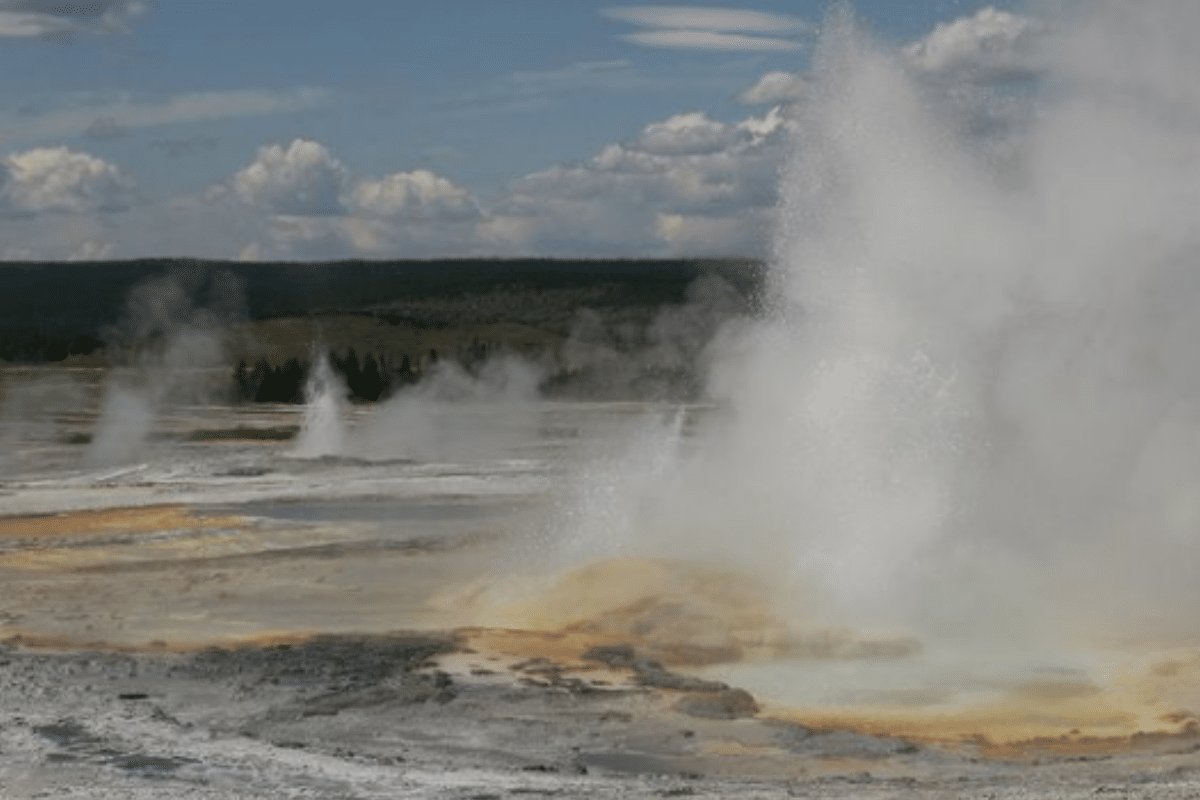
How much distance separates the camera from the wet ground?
11.8 m

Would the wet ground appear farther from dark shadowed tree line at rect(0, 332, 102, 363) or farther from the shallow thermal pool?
dark shadowed tree line at rect(0, 332, 102, 363)

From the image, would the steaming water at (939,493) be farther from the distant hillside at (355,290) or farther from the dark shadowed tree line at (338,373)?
the distant hillside at (355,290)

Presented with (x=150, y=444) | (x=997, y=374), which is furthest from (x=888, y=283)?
(x=150, y=444)

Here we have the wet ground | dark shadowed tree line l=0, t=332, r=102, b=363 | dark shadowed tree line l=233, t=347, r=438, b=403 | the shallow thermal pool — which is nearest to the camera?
the wet ground

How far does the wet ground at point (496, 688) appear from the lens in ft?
38.5

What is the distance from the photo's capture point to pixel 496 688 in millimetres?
14461

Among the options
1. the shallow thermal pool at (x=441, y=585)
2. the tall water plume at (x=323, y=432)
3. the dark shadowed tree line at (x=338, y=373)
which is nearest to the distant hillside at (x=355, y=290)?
the dark shadowed tree line at (x=338, y=373)

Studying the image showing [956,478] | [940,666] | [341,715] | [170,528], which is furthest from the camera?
[170,528]

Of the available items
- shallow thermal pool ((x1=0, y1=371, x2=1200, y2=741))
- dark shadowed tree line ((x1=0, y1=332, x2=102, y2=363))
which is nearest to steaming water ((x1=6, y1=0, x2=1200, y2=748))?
shallow thermal pool ((x1=0, y1=371, x2=1200, y2=741))

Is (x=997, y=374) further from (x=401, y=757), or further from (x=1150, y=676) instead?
(x=401, y=757)

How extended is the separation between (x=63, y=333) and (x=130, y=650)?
315 ft

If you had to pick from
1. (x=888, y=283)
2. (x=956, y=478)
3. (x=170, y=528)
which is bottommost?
(x=170, y=528)

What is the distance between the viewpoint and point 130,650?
54.6 ft

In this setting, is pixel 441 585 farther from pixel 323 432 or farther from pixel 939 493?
pixel 323 432
